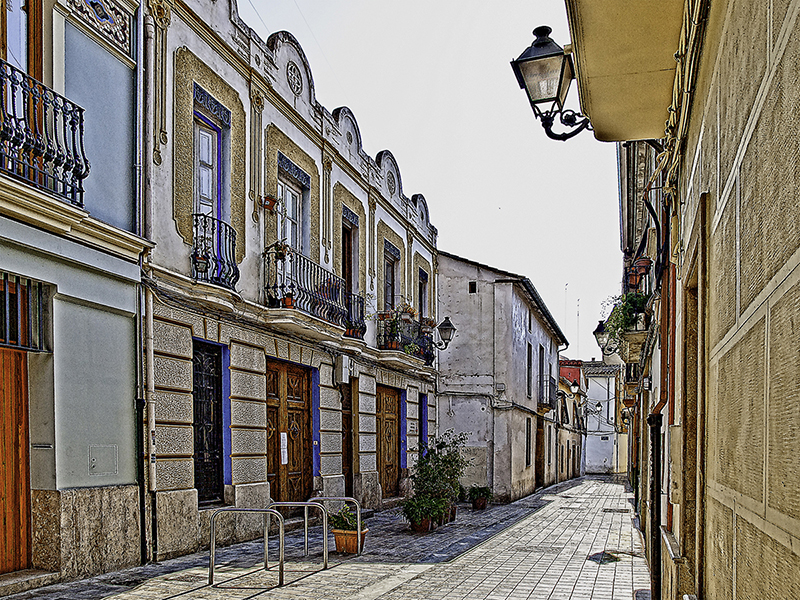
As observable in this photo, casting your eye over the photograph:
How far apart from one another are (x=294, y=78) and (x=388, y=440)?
9.39 meters

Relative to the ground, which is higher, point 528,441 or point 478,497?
point 528,441

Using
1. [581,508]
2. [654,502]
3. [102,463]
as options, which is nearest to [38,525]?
[102,463]

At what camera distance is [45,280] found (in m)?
8.54

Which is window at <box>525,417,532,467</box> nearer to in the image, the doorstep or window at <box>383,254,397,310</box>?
window at <box>383,254,397,310</box>

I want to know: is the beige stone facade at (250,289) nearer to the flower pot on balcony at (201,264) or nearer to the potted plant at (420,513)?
the flower pot on balcony at (201,264)

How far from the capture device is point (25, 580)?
7863mm

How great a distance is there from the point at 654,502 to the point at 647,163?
22.2 feet

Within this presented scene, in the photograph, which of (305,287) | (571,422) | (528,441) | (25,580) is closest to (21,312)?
(25,580)

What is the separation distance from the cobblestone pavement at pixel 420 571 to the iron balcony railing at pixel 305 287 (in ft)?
12.6

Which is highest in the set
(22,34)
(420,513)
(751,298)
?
(22,34)

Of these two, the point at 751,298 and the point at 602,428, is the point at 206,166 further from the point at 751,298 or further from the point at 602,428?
the point at 602,428

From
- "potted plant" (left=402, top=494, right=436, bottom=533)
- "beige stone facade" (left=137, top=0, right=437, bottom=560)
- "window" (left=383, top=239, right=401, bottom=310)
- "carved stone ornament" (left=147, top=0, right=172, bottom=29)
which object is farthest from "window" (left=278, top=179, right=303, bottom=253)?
"window" (left=383, top=239, right=401, bottom=310)

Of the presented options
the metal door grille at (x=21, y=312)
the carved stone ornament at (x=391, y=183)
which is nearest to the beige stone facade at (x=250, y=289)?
the carved stone ornament at (x=391, y=183)

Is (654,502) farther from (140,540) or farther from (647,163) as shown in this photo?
(647,163)
